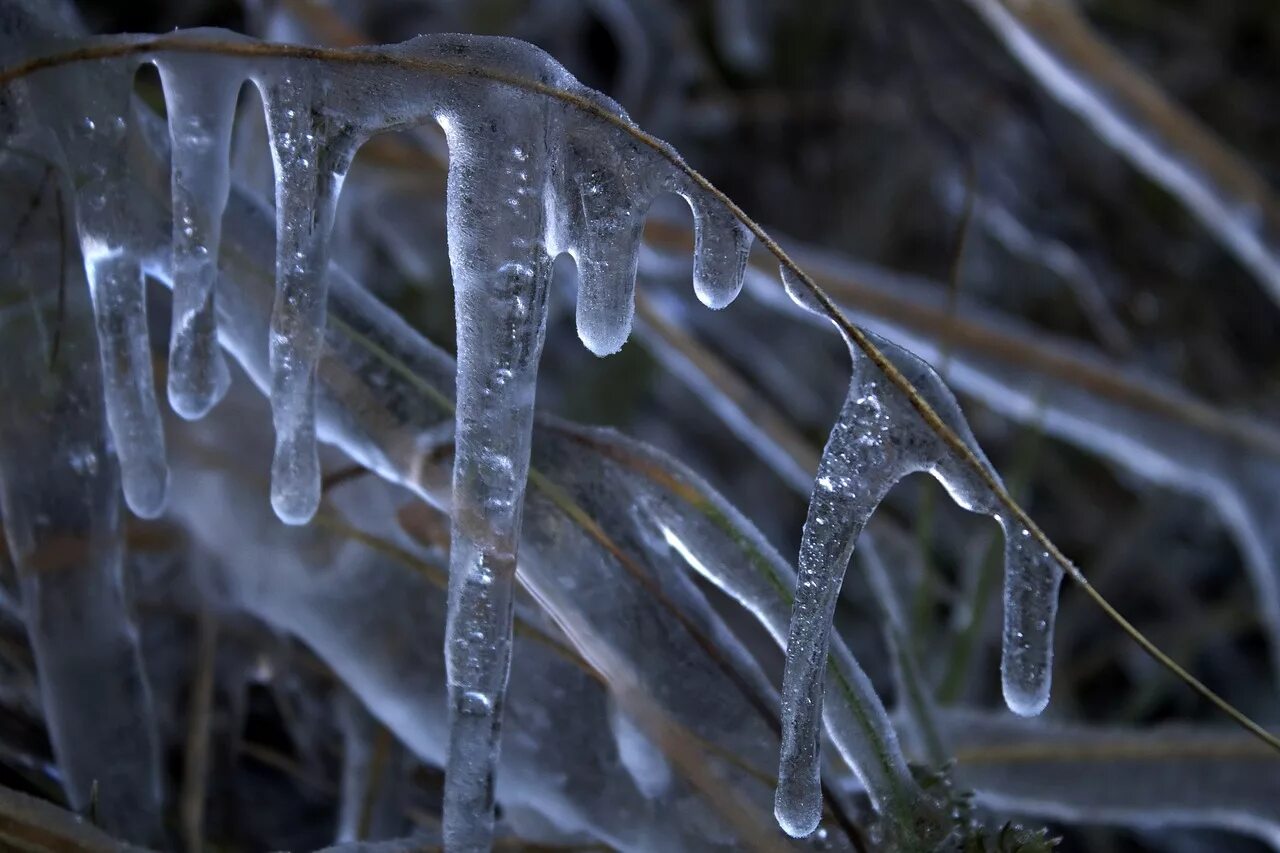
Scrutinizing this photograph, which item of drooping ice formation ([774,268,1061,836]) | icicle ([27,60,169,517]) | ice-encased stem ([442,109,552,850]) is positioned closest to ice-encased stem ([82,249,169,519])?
icicle ([27,60,169,517])

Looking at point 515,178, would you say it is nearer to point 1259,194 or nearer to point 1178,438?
point 1178,438

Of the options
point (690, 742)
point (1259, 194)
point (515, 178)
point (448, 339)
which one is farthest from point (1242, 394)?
point (515, 178)

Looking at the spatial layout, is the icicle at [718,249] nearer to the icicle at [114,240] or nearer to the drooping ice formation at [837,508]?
the drooping ice formation at [837,508]

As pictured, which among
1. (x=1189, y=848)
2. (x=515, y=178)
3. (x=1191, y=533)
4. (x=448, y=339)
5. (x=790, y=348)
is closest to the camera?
(x=515, y=178)

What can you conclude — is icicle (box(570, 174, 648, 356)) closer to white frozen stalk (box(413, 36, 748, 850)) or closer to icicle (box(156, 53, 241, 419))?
white frozen stalk (box(413, 36, 748, 850))

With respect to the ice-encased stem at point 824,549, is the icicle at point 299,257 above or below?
above

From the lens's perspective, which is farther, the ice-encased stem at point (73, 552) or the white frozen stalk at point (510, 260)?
the ice-encased stem at point (73, 552)

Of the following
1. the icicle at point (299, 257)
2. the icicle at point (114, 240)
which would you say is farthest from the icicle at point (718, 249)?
the icicle at point (114, 240)
